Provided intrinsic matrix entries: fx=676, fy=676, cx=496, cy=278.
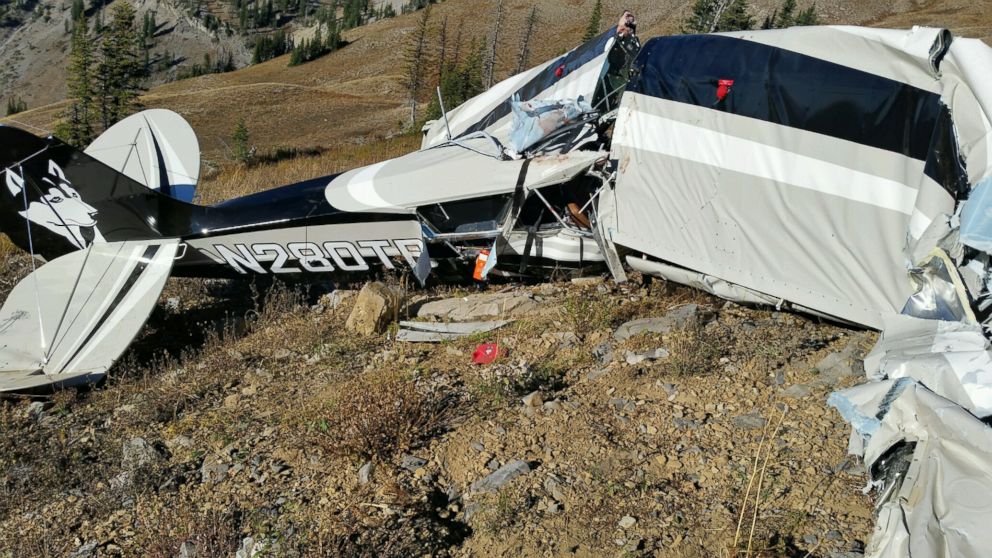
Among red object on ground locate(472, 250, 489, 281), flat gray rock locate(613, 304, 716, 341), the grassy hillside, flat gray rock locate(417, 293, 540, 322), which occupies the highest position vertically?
red object on ground locate(472, 250, 489, 281)

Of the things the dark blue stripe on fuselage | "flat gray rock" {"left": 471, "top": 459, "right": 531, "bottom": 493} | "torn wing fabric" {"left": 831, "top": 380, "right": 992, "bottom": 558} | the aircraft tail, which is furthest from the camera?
the aircraft tail

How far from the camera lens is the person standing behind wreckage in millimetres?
7840

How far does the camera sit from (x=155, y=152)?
800cm

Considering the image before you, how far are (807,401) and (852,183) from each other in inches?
74.1

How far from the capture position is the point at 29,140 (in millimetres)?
6777

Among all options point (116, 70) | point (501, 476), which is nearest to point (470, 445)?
point (501, 476)

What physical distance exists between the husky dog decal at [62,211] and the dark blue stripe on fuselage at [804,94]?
236 inches

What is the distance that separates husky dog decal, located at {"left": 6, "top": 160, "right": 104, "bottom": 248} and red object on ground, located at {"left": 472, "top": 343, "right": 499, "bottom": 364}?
4.46 m

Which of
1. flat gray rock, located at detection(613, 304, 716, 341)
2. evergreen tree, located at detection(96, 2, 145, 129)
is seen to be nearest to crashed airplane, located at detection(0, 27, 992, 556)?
flat gray rock, located at detection(613, 304, 716, 341)

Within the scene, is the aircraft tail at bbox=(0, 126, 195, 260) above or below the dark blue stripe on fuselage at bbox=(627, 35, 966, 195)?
below

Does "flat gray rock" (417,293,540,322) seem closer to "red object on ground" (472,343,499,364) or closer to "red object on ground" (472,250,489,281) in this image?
"red object on ground" (472,250,489,281)

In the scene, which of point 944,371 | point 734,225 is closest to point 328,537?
point 944,371

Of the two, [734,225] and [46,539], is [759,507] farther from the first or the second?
[46,539]

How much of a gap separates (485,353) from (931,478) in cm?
359
